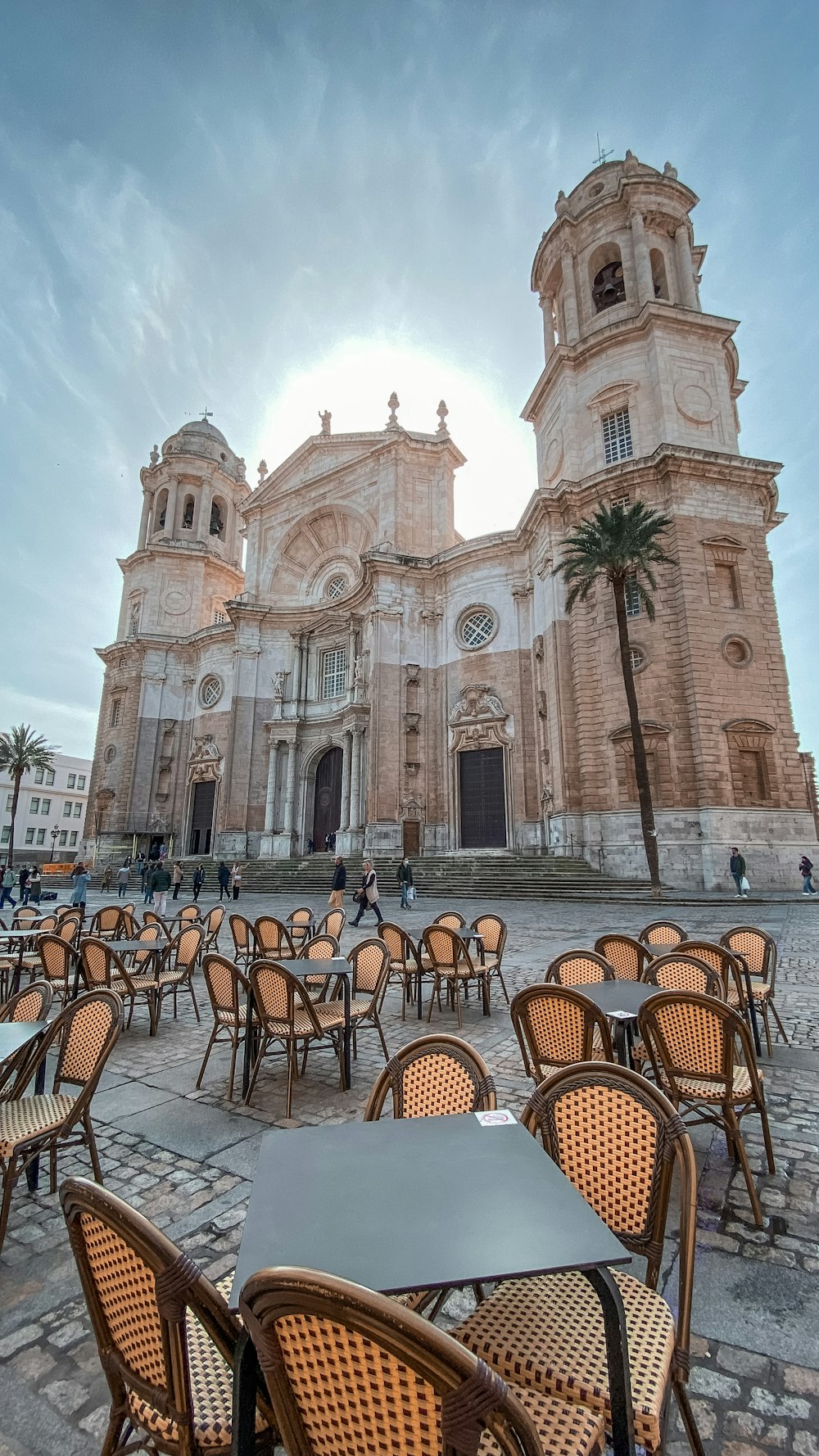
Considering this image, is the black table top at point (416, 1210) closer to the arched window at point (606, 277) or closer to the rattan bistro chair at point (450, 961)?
the rattan bistro chair at point (450, 961)

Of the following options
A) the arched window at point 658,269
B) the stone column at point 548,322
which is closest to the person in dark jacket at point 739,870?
the arched window at point 658,269

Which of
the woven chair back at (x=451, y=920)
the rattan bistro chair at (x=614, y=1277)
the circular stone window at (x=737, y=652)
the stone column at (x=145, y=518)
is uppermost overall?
the stone column at (x=145, y=518)

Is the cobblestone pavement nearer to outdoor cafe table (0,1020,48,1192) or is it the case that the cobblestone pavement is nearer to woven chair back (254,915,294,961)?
outdoor cafe table (0,1020,48,1192)

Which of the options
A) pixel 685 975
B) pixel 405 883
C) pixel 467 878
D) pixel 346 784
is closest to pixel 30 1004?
pixel 685 975

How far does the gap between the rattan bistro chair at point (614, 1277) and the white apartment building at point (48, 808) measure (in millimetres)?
61607

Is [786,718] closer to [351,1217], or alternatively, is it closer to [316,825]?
[316,825]

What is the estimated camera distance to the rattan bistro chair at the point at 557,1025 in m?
3.41

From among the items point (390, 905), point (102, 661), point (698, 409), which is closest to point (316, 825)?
point (390, 905)

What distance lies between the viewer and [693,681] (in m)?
20.6

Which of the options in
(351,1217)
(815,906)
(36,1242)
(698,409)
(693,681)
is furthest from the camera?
(698,409)

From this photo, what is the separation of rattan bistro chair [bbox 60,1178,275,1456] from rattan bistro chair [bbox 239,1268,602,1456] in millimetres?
254

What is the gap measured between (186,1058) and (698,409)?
89.8ft

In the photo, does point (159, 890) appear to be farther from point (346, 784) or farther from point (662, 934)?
point (346, 784)

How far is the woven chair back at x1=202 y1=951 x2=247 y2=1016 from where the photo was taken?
16.0 ft
